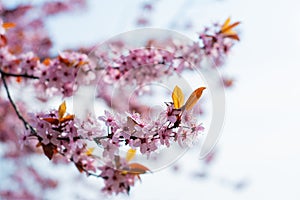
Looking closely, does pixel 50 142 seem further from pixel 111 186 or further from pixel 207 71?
pixel 207 71

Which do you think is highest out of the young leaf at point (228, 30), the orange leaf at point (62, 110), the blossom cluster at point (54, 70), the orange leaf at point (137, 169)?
the young leaf at point (228, 30)

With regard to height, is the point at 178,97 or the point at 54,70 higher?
the point at 54,70

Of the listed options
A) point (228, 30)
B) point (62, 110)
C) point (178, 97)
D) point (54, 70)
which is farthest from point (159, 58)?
point (178, 97)

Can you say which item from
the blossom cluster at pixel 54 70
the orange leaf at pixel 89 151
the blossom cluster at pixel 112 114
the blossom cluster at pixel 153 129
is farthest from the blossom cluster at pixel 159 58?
the blossom cluster at pixel 153 129

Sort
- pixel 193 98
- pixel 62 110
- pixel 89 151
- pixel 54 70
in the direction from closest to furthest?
1. pixel 193 98
2. pixel 62 110
3. pixel 89 151
4. pixel 54 70

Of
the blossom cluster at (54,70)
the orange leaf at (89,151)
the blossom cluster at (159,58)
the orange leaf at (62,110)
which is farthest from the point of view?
the blossom cluster at (159,58)

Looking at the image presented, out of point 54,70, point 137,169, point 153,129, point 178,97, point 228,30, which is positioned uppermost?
point 228,30

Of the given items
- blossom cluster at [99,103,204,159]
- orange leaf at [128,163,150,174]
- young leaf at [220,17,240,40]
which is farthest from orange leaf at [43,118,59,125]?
young leaf at [220,17,240,40]

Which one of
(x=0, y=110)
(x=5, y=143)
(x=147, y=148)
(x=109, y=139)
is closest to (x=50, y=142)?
(x=109, y=139)

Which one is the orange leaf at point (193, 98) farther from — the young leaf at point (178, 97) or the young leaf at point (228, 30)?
the young leaf at point (228, 30)

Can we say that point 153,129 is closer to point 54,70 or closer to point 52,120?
point 52,120

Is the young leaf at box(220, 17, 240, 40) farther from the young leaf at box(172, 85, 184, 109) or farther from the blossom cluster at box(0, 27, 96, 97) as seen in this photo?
the young leaf at box(172, 85, 184, 109)
